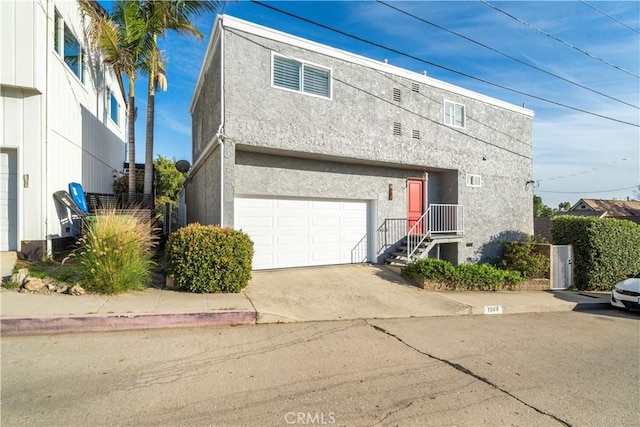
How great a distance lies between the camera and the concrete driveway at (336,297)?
6719 mm

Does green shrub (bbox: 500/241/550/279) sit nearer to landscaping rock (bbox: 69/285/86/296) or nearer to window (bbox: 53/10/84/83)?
landscaping rock (bbox: 69/285/86/296)

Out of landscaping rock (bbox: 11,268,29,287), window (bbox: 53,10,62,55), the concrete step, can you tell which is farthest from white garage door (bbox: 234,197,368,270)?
window (bbox: 53,10,62,55)

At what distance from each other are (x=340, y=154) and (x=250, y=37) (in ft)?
12.6

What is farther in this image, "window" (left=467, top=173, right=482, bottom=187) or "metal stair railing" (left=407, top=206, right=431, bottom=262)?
"window" (left=467, top=173, right=482, bottom=187)

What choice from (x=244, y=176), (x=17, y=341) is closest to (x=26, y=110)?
(x=244, y=176)

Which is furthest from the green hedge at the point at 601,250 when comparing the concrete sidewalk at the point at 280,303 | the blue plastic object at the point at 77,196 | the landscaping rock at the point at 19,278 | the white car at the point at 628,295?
the blue plastic object at the point at 77,196

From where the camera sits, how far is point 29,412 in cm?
300

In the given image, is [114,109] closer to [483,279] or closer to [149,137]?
[149,137]

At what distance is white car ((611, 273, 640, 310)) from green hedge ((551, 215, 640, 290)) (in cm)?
232

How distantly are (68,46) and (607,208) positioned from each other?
44.1 metres

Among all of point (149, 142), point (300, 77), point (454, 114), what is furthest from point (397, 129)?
point (149, 142)

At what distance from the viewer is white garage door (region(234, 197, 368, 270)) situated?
968 cm

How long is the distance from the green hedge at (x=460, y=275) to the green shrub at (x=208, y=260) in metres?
4.93

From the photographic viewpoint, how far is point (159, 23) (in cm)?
1185
